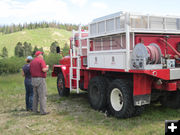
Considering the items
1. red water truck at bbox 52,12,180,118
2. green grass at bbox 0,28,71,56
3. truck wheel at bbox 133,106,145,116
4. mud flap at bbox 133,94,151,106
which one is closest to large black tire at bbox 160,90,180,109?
red water truck at bbox 52,12,180,118

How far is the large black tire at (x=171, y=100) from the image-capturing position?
6.79 metres

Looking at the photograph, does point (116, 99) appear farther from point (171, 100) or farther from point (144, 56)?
point (171, 100)

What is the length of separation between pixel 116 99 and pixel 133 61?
1328 millimetres

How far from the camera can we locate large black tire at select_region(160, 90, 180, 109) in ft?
22.3

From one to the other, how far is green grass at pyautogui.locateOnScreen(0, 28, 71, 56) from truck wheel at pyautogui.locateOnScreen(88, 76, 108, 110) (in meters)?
83.4

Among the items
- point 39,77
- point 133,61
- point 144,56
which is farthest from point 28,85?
point 144,56

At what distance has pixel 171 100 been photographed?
6973 mm

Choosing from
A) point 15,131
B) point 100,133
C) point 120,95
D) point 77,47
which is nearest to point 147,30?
point 120,95

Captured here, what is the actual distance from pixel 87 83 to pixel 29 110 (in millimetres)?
2156

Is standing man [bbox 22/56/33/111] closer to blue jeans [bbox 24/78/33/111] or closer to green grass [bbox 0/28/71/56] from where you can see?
blue jeans [bbox 24/78/33/111]

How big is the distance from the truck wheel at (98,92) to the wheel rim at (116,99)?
56 centimetres

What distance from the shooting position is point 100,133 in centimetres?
506

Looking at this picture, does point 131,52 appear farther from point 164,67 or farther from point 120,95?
point 120,95

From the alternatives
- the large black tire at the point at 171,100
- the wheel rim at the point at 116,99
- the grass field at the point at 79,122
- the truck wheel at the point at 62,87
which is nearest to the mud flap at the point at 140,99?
the grass field at the point at 79,122
